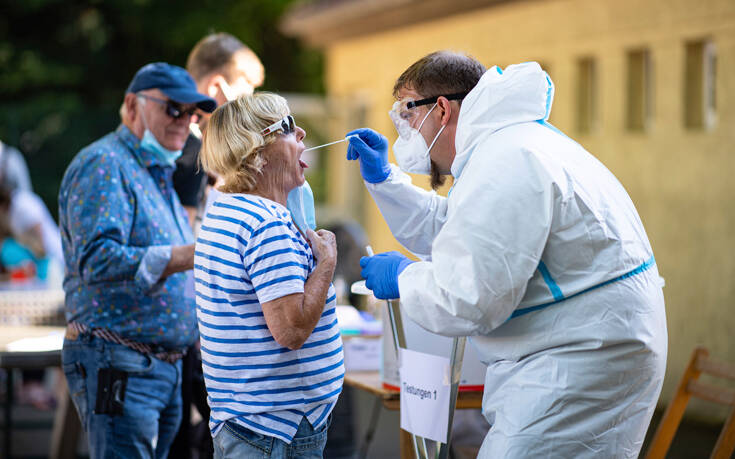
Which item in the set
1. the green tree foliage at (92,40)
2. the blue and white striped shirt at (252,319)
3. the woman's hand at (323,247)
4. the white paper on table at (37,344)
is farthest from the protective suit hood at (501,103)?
the green tree foliage at (92,40)

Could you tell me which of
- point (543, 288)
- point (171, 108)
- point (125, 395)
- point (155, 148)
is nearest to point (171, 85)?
point (171, 108)

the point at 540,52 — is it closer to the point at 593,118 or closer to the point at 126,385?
the point at 593,118

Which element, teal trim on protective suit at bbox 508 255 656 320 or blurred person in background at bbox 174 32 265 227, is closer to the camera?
teal trim on protective suit at bbox 508 255 656 320

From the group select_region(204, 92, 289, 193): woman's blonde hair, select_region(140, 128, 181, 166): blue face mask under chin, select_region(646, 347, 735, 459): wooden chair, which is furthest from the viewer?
select_region(646, 347, 735, 459): wooden chair

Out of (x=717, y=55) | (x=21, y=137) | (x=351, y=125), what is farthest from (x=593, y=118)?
(x=21, y=137)

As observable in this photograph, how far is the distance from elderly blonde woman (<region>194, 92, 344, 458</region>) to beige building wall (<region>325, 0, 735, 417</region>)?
3992 mm

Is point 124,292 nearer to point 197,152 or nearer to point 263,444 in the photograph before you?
point 197,152

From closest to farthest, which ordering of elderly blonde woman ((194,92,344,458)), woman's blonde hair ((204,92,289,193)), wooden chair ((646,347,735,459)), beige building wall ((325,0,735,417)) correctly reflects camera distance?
elderly blonde woman ((194,92,344,458))
woman's blonde hair ((204,92,289,193))
wooden chair ((646,347,735,459))
beige building wall ((325,0,735,417))

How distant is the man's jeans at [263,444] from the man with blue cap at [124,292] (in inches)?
31.0

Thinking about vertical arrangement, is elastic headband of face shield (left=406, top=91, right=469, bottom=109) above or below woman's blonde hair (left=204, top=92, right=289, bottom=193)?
above

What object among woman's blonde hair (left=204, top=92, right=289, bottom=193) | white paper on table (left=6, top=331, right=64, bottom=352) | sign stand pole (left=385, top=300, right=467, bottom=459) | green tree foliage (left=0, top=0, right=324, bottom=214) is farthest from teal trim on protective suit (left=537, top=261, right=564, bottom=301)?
green tree foliage (left=0, top=0, right=324, bottom=214)

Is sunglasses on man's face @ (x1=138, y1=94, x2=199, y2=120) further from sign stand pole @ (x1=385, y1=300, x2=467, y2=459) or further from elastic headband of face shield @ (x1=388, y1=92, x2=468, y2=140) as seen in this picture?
sign stand pole @ (x1=385, y1=300, x2=467, y2=459)

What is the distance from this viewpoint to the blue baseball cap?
3219 mm

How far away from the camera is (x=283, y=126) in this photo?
2395mm
